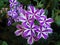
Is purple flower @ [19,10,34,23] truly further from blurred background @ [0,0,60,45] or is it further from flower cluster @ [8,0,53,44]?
blurred background @ [0,0,60,45]

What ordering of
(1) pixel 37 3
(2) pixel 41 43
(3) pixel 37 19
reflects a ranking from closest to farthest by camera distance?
1. (3) pixel 37 19
2. (2) pixel 41 43
3. (1) pixel 37 3

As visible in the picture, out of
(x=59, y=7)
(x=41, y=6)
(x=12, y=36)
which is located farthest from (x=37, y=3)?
(x=12, y=36)

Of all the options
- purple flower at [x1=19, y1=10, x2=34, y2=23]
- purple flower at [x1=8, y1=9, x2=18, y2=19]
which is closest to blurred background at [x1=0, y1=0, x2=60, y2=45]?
purple flower at [x1=8, y1=9, x2=18, y2=19]

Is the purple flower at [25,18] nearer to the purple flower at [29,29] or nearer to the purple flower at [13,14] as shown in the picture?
the purple flower at [29,29]

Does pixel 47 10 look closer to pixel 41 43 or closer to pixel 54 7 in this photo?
pixel 54 7

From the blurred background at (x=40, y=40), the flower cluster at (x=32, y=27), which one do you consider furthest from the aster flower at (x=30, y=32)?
the blurred background at (x=40, y=40)

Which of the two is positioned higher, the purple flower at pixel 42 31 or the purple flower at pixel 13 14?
the purple flower at pixel 13 14

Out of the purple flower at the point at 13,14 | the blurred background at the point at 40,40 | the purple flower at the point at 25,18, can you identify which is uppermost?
the purple flower at the point at 25,18

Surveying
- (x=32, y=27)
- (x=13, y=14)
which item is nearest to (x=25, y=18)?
(x=32, y=27)

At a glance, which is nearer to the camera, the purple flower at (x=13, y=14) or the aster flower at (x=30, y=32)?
the aster flower at (x=30, y=32)
